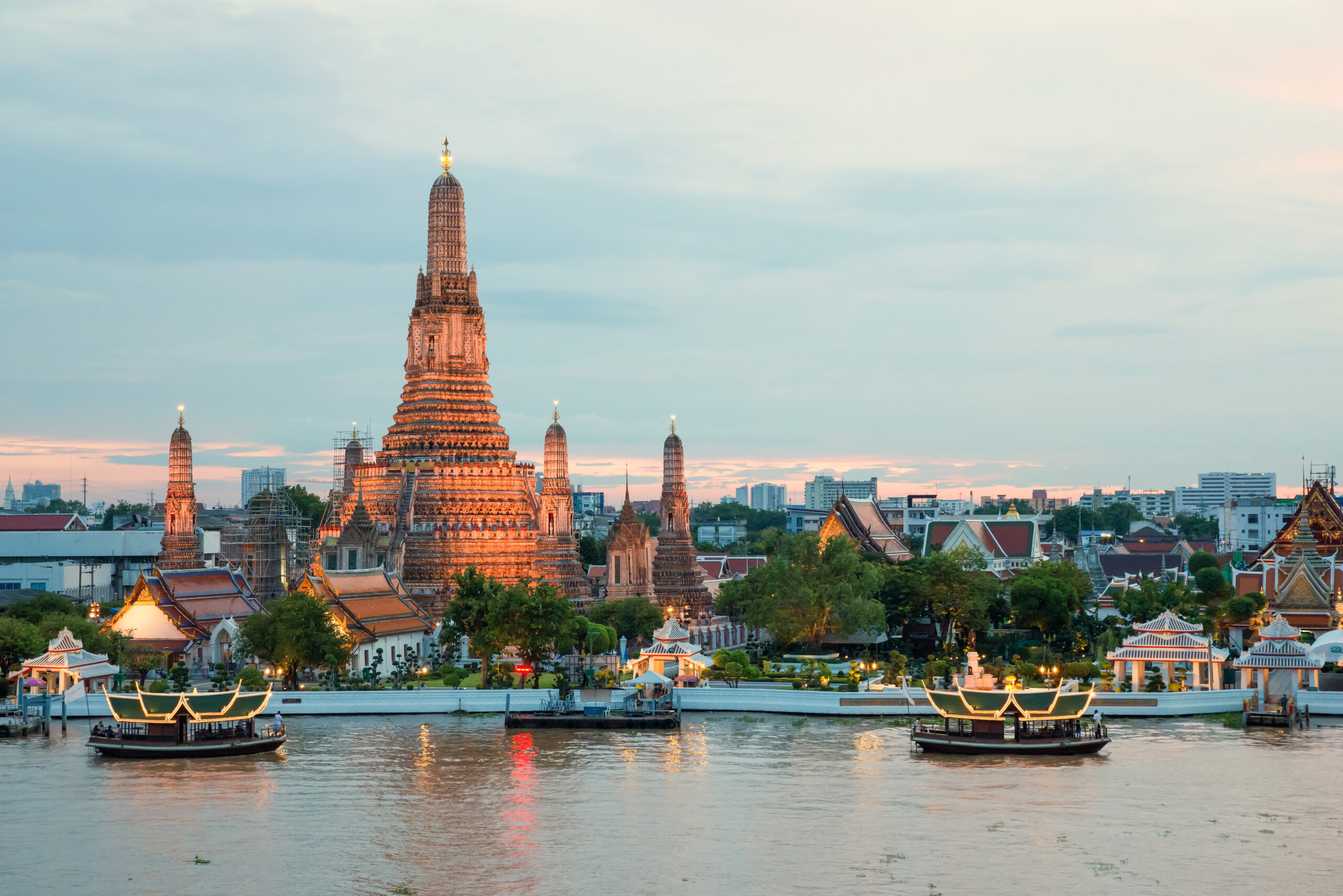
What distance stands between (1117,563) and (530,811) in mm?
114385

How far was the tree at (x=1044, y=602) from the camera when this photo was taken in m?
86.5

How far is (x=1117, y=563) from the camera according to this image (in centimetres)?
14950

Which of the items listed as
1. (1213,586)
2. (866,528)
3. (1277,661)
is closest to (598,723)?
(1277,661)

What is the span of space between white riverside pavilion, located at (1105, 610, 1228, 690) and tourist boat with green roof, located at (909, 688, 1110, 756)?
12.6 metres

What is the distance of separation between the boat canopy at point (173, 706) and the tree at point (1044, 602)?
1786 inches

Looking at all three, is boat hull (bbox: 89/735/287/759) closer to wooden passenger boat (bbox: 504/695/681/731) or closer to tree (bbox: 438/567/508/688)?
wooden passenger boat (bbox: 504/695/681/731)

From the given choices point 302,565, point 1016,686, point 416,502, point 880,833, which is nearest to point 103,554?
point 302,565

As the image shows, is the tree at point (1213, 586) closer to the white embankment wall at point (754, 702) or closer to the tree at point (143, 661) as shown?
the white embankment wall at point (754, 702)

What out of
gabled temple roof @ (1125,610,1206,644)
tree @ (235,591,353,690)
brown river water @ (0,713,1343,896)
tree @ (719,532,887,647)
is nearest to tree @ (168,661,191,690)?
tree @ (235,591,353,690)

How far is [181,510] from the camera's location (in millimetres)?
93500

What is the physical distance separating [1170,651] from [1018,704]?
15.0 metres

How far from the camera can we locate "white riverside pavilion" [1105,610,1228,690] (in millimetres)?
66875

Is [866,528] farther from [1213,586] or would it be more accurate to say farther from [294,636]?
[294,636]

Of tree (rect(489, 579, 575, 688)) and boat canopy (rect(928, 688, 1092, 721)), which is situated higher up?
tree (rect(489, 579, 575, 688))
